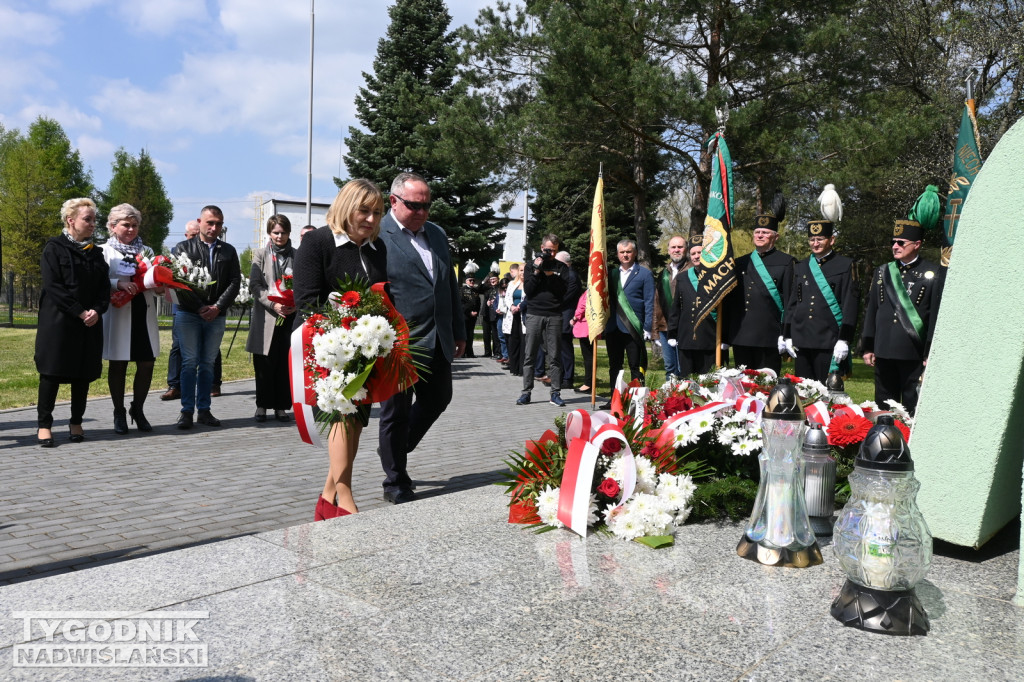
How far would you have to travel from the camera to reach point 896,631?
2.63m

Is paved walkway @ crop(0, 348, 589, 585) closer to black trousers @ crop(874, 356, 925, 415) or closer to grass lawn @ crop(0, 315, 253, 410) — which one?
grass lawn @ crop(0, 315, 253, 410)

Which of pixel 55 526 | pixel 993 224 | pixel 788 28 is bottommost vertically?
pixel 55 526

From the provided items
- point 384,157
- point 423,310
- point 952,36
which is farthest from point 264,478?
point 384,157

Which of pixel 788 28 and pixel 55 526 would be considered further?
pixel 788 28

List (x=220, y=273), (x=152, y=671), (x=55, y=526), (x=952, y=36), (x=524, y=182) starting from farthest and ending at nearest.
→ (x=952, y=36) < (x=524, y=182) < (x=220, y=273) < (x=55, y=526) < (x=152, y=671)

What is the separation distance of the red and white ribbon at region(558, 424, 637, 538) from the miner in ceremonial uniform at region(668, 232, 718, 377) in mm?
4414

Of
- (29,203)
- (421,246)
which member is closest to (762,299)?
(421,246)

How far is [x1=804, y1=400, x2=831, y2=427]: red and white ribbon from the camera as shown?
4594mm

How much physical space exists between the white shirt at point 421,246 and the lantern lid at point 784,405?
259 cm

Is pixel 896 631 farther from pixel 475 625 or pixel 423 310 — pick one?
pixel 423 310

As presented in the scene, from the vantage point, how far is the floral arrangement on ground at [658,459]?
12.5 feet

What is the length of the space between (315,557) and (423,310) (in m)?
2.16

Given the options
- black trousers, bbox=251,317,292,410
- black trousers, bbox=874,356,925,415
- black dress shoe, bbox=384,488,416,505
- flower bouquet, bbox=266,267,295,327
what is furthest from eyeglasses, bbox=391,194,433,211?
black trousers, bbox=874,356,925,415

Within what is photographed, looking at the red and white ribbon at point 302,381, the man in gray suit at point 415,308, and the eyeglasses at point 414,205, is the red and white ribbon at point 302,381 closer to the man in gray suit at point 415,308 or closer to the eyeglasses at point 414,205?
the man in gray suit at point 415,308
